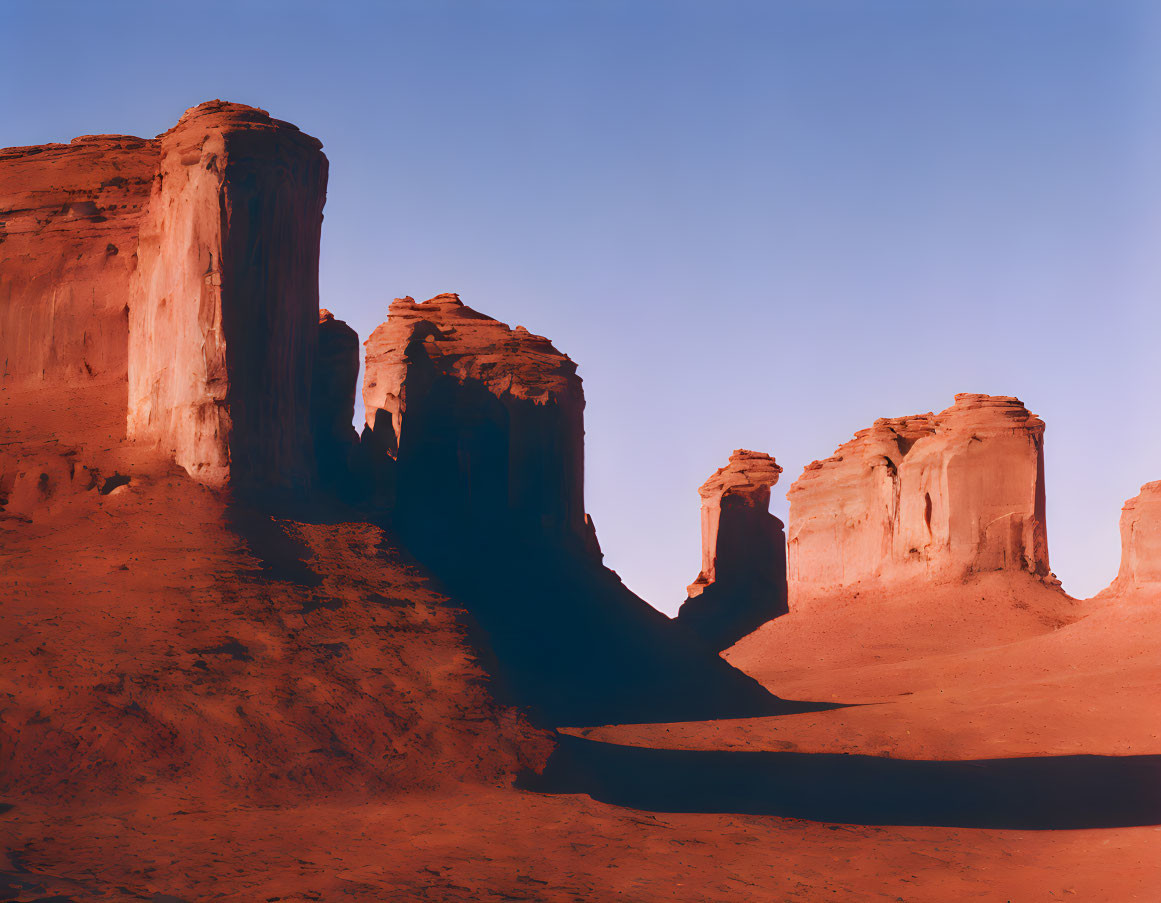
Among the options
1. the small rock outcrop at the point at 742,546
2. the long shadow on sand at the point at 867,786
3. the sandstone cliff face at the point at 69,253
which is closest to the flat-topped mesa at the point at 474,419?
the sandstone cliff face at the point at 69,253

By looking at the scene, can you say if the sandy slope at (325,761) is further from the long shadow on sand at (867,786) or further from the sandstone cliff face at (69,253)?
the sandstone cliff face at (69,253)

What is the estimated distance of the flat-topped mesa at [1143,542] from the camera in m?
35.4

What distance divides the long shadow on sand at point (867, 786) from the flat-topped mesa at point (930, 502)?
22.7 m

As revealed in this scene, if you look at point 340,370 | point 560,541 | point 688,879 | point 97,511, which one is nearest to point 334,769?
point 688,879

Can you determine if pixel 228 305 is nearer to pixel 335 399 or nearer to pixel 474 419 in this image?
pixel 335 399

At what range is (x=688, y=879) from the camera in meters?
11.4

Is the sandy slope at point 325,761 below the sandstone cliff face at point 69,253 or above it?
below

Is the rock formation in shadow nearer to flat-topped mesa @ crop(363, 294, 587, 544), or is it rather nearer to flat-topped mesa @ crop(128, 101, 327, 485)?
flat-topped mesa @ crop(363, 294, 587, 544)

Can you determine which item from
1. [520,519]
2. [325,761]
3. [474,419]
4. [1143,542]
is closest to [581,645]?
[520,519]

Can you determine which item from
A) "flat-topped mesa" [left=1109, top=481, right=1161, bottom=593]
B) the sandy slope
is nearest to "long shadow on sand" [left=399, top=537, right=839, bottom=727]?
the sandy slope

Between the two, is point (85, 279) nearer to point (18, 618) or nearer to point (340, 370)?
point (340, 370)

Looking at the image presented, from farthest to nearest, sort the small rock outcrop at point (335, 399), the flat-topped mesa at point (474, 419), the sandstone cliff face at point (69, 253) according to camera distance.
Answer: the flat-topped mesa at point (474, 419) → the small rock outcrop at point (335, 399) → the sandstone cliff face at point (69, 253)

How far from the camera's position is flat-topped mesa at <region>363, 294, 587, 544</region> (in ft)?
87.2

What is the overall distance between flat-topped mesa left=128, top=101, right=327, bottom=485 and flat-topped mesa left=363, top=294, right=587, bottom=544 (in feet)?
13.5
